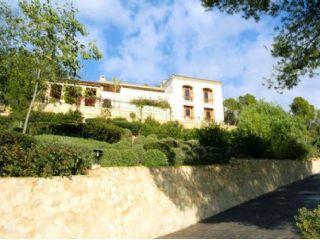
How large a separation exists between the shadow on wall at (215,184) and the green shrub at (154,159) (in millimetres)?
432

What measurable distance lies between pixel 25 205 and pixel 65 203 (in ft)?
4.15

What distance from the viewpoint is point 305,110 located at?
51281 mm

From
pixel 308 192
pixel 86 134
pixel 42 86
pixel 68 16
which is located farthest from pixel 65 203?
pixel 86 134

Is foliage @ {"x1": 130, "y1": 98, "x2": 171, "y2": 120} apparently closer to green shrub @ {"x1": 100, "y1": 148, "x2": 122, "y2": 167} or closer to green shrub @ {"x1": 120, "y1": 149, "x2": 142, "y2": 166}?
green shrub @ {"x1": 120, "y1": 149, "x2": 142, "y2": 166}

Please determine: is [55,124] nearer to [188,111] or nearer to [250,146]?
[250,146]

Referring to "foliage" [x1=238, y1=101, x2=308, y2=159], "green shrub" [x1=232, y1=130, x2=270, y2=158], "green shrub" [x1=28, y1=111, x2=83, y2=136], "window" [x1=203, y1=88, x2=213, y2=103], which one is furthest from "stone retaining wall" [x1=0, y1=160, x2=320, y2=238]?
"window" [x1=203, y1=88, x2=213, y2=103]

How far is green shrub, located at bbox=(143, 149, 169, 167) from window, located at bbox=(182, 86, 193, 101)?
35.4 metres

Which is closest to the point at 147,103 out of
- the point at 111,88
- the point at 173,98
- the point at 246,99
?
the point at 173,98

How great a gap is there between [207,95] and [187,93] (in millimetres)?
3634

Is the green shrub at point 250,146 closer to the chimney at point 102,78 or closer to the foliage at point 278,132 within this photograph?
the foliage at point 278,132

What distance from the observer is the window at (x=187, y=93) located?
4986 cm

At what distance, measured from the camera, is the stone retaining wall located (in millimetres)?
9539

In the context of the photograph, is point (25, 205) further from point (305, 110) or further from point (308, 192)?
point (305, 110)

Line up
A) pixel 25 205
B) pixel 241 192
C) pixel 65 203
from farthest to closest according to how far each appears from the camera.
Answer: pixel 241 192
pixel 65 203
pixel 25 205
